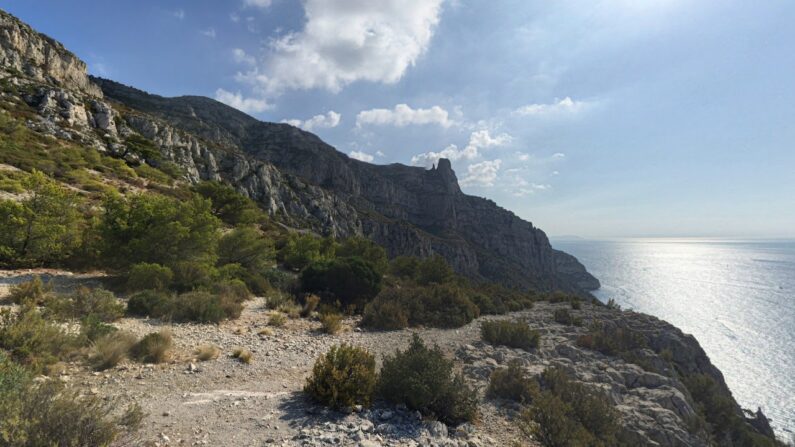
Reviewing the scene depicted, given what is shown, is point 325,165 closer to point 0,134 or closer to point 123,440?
point 0,134

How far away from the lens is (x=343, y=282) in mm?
16906

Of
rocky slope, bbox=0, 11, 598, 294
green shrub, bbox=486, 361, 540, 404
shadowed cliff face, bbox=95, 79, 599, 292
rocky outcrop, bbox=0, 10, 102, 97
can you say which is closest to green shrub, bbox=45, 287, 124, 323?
green shrub, bbox=486, 361, 540, 404

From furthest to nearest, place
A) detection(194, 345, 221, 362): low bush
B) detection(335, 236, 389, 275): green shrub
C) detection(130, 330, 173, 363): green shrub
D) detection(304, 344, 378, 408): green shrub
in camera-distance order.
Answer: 1. detection(335, 236, 389, 275): green shrub
2. detection(194, 345, 221, 362): low bush
3. detection(130, 330, 173, 363): green shrub
4. detection(304, 344, 378, 408): green shrub

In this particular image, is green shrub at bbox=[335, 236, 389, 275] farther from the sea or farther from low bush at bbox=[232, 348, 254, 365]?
the sea

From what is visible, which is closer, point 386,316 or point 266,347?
point 266,347

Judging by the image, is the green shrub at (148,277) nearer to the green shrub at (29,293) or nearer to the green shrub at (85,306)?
the green shrub at (85,306)

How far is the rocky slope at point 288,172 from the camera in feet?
156

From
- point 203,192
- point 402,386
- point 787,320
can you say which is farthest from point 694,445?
point 787,320

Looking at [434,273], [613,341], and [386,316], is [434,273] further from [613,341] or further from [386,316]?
[613,341]

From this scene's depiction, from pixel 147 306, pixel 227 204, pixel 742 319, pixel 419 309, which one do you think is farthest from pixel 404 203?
pixel 147 306

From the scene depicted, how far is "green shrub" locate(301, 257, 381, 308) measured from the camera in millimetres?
16734

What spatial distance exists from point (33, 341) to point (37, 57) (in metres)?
85.1

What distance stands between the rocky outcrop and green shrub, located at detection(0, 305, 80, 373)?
222 ft

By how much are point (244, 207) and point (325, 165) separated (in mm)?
92361
